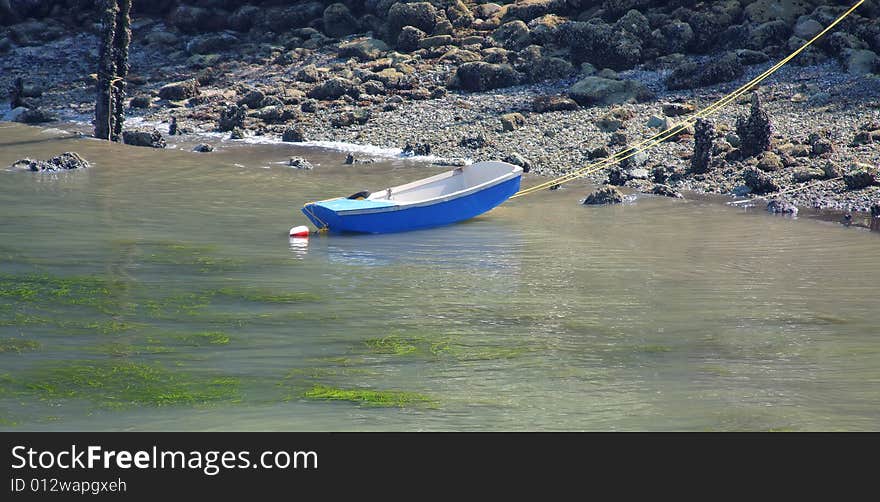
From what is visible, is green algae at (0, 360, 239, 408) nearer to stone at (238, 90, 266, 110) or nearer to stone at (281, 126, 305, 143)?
stone at (281, 126, 305, 143)

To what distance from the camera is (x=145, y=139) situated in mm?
29641

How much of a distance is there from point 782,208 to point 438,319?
401 inches

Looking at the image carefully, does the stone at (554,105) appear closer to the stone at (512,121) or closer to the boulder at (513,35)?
the stone at (512,121)

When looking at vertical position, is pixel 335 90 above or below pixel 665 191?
above

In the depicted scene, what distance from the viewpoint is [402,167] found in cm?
2684

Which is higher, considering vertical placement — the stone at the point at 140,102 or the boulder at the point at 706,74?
the boulder at the point at 706,74

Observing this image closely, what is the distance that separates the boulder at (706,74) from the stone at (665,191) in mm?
8085

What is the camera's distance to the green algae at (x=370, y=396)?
10391mm

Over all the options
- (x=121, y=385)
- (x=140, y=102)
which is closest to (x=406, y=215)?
(x=121, y=385)

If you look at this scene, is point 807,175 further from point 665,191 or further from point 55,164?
point 55,164

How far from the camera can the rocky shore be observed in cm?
2461

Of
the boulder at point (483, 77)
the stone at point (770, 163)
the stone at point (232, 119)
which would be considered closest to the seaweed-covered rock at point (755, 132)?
the stone at point (770, 163)

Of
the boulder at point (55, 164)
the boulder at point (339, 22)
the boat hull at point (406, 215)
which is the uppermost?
the boulder at point (339, 22)
